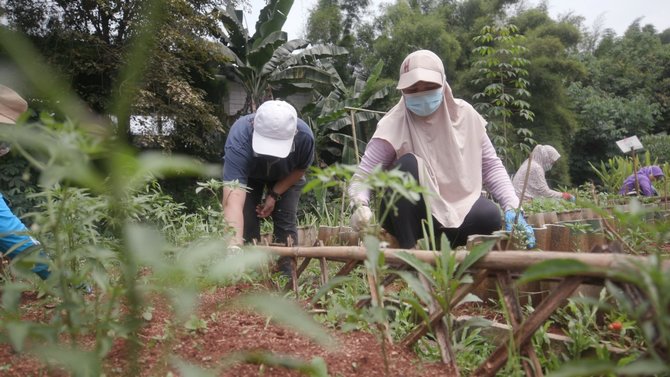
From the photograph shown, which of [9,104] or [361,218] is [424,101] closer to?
[361,218]

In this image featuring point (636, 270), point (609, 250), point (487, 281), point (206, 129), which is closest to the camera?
point (636, 270)

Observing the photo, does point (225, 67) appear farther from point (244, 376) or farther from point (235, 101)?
point (244, 376)

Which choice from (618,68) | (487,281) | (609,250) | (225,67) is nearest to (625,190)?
(487,281)

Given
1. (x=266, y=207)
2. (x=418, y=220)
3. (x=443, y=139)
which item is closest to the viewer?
(x=418, y=220)

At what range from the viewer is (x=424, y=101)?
7.57 feet

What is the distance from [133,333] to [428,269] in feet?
2.25

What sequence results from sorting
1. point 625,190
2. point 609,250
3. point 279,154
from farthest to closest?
point 625,190 < point 279,154 < point 609,250

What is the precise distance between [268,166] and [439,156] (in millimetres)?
959

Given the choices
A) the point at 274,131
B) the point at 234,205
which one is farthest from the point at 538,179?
the point at 234,205

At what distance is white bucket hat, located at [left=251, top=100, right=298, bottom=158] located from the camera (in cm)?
254

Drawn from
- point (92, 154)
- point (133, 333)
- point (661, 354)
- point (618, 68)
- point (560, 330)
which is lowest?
point (560, 330)

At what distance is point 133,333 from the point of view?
486 millimetres

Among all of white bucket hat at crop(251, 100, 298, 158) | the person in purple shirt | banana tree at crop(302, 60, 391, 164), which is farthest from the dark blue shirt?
banana tree at crop(302, 60, 391, 164)

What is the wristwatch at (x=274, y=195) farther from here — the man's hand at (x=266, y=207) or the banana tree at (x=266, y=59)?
the banana tree at (x=266, y=59)
